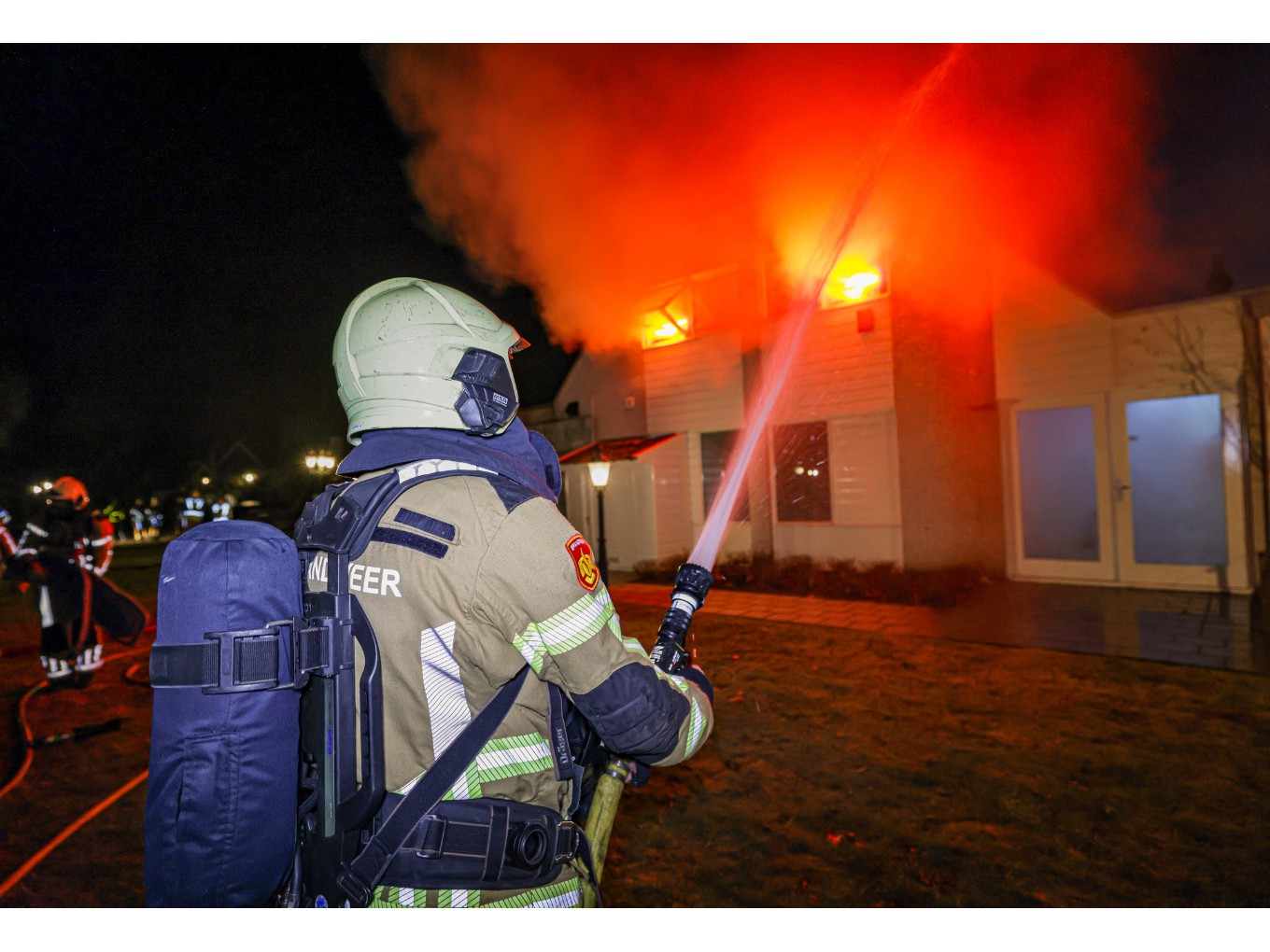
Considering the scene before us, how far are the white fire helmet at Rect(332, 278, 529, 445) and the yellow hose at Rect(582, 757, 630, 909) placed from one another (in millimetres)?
986

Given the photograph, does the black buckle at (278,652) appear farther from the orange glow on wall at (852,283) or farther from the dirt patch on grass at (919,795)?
the orange glow on wall at (852,283)

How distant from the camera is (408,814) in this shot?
144 centimetres

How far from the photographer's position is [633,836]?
372 cm

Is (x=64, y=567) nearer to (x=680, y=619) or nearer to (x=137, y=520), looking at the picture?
(x=680, y=619)

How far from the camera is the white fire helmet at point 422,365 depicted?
174 centimetres

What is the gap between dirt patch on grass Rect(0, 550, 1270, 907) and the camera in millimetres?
3186

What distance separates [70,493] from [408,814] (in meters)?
7.56

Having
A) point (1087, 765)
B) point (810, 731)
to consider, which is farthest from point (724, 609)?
point (1087, 765)

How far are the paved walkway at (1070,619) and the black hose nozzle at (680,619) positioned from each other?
243 inches

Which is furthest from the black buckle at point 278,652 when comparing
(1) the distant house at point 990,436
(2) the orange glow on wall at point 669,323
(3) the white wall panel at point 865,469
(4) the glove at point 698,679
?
(2) the orange glow on wall at point 669,323

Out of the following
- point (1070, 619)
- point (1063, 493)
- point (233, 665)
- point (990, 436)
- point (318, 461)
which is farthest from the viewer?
point (318, 461)

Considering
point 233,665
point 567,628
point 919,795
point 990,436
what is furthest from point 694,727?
point 990,436

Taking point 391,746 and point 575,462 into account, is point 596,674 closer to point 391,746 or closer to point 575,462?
point 391,746

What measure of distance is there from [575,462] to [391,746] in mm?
12188
